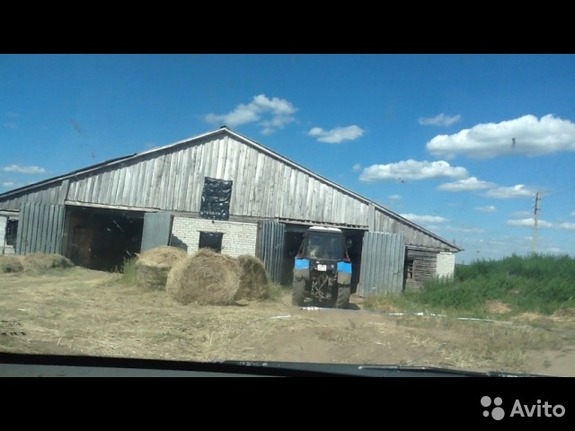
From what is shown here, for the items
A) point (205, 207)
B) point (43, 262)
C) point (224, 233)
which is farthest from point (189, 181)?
point (43, 262)

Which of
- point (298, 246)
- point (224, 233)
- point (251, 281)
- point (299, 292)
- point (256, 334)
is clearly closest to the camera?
point (256, 334)

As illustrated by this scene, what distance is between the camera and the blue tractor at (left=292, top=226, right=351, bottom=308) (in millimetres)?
14523

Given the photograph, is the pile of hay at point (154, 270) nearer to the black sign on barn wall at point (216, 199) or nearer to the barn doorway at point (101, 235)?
the black sign on barn wall at point (216, 199)

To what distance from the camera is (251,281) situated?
1432 centimetres

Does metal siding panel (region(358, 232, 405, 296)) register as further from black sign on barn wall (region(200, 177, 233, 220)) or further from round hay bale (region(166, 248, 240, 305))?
round hay bale (region(166, 248, 240, 305))

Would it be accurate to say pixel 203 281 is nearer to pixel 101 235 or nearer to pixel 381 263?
pixel 381 263

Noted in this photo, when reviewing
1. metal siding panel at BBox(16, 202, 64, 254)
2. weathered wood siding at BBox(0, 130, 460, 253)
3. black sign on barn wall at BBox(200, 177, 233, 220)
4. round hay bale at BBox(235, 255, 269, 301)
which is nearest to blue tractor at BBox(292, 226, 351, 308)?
round hay bale at BBox(235, 255, 269, 301)

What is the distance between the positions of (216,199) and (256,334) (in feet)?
39.4

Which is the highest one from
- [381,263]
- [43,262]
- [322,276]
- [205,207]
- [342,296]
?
[205,207]

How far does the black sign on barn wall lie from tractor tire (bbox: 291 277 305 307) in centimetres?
678
